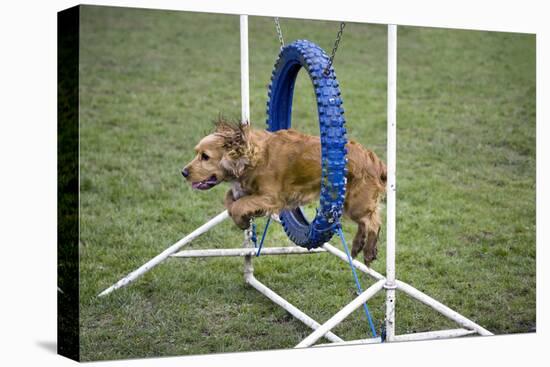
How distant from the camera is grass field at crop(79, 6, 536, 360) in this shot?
265 inches

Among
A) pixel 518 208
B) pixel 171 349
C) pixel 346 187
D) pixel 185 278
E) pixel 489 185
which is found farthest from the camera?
pixel 489 185

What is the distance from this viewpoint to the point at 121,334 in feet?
20.0

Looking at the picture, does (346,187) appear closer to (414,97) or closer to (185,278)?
(185,278)

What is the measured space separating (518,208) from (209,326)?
14.6 ft

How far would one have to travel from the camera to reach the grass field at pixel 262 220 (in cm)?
672

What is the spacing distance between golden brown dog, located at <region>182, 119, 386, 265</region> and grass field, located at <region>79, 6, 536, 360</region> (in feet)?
1.43

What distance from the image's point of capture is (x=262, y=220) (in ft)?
30.4

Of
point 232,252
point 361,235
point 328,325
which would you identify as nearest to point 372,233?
point 361,235

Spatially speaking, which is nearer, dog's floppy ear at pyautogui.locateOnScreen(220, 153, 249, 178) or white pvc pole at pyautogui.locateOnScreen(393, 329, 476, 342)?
dog's floppy ear at pyautogui.locateOnScreen(220, 153, 249, 178)

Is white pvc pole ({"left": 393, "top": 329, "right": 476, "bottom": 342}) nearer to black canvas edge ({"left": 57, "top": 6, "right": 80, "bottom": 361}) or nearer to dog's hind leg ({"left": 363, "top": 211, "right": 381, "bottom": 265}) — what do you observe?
dog's hind leg ({"left": 363, "top": 211, "right": 381, "bottom": 265})

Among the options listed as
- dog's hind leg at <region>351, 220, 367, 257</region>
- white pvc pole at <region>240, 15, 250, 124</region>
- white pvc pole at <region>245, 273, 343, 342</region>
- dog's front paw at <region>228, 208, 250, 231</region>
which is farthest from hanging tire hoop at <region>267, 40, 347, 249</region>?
→ white pvc pole at <region>240, 15, 250, 124</region>

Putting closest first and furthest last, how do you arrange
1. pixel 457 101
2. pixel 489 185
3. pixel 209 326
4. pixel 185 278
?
pixel 209 326
pixel 185 278
pixel 489 185
pixel 457 101

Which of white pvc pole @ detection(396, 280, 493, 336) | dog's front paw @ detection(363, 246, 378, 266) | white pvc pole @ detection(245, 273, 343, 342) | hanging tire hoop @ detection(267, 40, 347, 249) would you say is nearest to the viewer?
hanging tire hoop @ detection(267, 40, 347, 249)

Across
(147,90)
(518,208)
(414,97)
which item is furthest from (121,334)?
(414,97)
